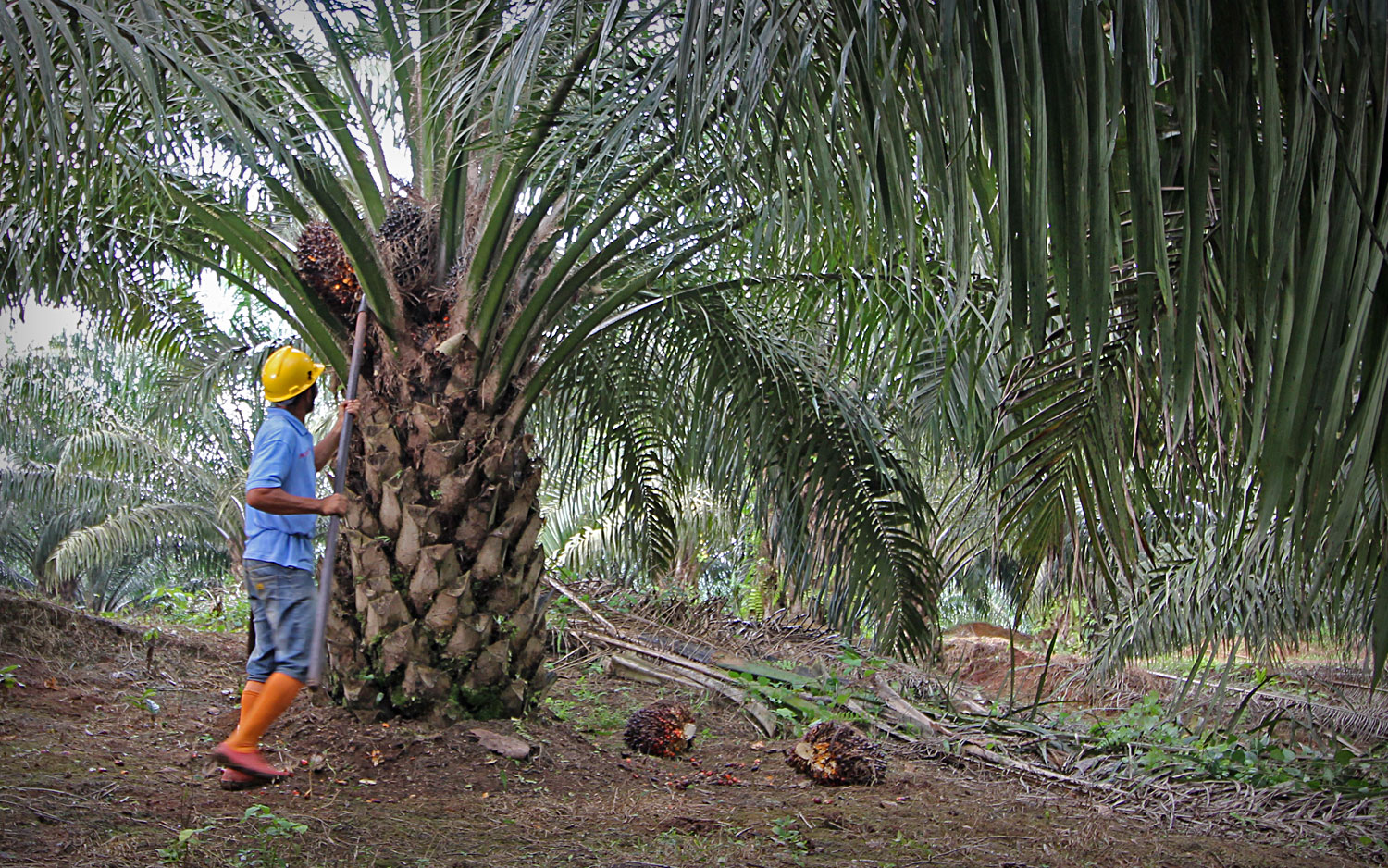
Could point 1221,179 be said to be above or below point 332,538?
above

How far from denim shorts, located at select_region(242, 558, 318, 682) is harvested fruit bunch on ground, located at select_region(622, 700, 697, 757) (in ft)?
5.83

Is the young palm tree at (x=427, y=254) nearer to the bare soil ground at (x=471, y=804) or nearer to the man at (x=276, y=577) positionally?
the bare soil ground at (x=471, y=804)

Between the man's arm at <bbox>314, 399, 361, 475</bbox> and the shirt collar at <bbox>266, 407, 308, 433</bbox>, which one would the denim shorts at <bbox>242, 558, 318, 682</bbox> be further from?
the man's arm at <bbox>314, 399, 361, 475</bbox>

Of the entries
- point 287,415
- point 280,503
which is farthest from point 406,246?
point 280,503

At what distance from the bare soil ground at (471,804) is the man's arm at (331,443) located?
3.62ft

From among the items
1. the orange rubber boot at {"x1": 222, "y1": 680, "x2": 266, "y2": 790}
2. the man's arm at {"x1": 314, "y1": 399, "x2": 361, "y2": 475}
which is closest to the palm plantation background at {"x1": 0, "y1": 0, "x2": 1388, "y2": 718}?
the man's arm at {"x1": 314, "y1": 399, "x2": 361, "y2": 475}

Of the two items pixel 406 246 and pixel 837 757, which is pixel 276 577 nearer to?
pixel 406 246

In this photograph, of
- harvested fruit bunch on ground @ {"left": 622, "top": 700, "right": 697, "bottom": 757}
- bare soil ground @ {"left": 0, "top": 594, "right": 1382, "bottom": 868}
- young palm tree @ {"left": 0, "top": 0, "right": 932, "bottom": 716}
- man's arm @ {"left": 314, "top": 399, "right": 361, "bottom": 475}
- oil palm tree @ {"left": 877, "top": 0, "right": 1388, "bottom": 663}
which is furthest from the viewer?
harvested fruit bunch on ground @ {"left": 622, "top": 700, "right": 697, "bottom": 757}

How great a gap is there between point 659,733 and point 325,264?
8.81 feet

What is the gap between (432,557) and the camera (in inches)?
169

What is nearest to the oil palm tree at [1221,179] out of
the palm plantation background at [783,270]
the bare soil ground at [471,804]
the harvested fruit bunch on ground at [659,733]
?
the palm plantation background at [783,270]

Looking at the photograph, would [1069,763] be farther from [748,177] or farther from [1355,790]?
[748,177]

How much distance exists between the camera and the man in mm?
3377

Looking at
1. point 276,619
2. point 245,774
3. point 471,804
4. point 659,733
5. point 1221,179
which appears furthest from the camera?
point 659,733
